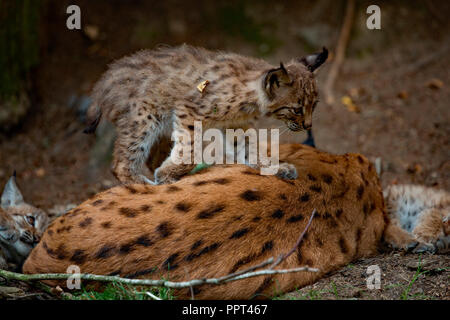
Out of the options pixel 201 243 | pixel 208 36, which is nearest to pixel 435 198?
pixel 201 243

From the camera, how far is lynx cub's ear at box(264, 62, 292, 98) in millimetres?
4645

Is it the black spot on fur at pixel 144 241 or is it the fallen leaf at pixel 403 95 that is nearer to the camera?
the black spot on fur at pixel 144 241

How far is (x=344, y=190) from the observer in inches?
183

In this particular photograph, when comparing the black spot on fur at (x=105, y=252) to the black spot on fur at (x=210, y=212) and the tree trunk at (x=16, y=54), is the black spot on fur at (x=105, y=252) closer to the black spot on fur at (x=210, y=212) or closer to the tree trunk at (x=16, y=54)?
the black spot on fur at (x=210, y=212)

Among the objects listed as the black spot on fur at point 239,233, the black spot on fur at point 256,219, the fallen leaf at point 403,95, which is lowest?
the black spot on fur at point 239,233

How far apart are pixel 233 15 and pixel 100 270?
641cm

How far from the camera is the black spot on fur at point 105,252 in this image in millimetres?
3695

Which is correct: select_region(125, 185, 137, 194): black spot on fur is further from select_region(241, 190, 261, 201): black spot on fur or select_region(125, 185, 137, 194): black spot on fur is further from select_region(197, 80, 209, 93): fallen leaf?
select_region(197, 80, 209, 93): fallen leaf

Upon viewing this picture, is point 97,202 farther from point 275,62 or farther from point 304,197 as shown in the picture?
point 275,62

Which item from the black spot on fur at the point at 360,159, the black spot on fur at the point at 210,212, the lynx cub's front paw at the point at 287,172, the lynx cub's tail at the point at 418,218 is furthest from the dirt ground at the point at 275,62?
the black spot on fur at the point at 210,212

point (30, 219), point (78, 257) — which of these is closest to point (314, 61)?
point (78, 257)

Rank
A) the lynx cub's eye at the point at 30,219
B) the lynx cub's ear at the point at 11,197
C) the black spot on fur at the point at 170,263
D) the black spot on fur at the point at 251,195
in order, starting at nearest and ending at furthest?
the black spot on fur at the point at 170,263
the black spot on fur at the point at 251,195
the lynx cub's eye at the point at 30,219
the lynx cub's ear at the point at 11,197

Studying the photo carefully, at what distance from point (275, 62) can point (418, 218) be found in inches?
157

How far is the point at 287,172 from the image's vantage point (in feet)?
15.1
